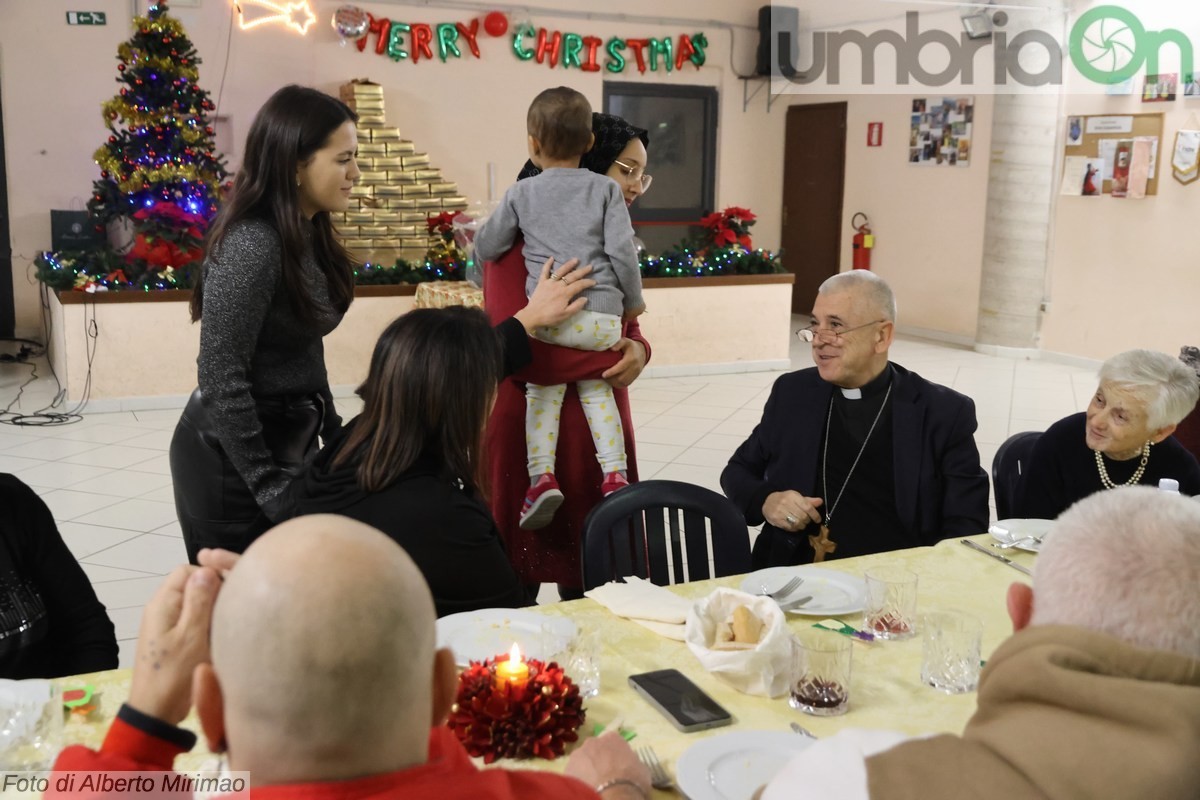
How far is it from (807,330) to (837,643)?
1481 mm

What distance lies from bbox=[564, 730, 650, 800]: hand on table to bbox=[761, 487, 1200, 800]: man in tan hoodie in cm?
24

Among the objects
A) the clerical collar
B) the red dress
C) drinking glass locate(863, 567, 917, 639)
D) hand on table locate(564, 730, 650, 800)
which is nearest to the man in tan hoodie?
hand on table locate(564, 730, 650, 800)

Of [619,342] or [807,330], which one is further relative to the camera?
[619,342]

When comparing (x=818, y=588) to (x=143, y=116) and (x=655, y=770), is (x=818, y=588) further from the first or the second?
(x=143, y=116)

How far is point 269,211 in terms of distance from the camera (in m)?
2.39

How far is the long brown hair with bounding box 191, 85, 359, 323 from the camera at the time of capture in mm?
2373

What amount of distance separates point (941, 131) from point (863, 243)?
1.38m

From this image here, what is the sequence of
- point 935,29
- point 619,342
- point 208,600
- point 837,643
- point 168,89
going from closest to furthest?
point 208,600
point 837,643
point 619,342
point 168,89
point 935,29

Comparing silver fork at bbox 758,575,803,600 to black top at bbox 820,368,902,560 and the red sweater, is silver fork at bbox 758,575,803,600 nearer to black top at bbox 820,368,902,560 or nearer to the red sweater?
black top at bbox 820,368,902,560

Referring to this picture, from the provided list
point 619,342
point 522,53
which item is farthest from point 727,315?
point 619,342

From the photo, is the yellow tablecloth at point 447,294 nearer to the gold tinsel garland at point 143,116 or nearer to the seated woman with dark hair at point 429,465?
the gold tinsel garland at point 143,116

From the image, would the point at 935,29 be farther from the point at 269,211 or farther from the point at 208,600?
the point at 208,600

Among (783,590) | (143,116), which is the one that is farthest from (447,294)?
(783,590)

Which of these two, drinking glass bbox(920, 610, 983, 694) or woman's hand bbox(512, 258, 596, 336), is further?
woman's hand bbox(512, 258, 596, 336)
